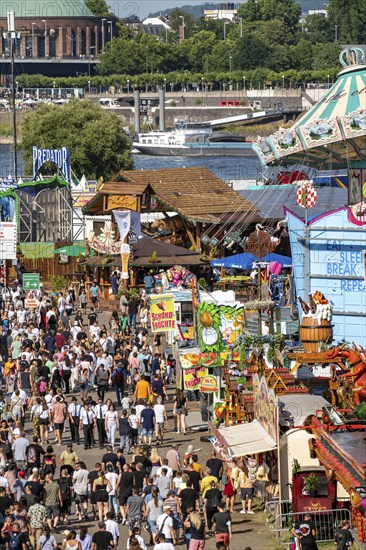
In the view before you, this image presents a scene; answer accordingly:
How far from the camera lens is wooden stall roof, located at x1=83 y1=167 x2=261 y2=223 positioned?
57281 millimetres

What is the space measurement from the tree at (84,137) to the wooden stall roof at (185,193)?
31862 millimetres

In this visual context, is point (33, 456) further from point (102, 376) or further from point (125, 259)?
point (125, 259)

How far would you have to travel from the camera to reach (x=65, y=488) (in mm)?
27984

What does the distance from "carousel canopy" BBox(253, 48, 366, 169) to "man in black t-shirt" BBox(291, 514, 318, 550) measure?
1205 centimetres

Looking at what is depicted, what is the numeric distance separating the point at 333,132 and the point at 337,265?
116 inches

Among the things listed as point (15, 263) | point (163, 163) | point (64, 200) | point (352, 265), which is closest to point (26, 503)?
point (352, 265)

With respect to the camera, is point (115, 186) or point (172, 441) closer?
point (172, 441)

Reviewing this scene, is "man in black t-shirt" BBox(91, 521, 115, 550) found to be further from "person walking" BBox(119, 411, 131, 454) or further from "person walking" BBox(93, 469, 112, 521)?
"person walking" BBox(119, 411, 131, 454)

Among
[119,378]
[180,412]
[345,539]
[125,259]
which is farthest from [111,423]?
[125,259]

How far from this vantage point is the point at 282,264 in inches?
1967

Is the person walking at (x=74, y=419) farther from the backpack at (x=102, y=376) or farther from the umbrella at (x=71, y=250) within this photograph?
the umbrella at (x=71, y=250)

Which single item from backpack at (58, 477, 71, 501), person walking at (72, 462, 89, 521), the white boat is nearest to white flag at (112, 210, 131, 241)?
backpack at (58, 477, 71, 501)

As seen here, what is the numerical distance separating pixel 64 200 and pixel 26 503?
38.2 meters

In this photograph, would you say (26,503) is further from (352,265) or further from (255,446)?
(352,265)
